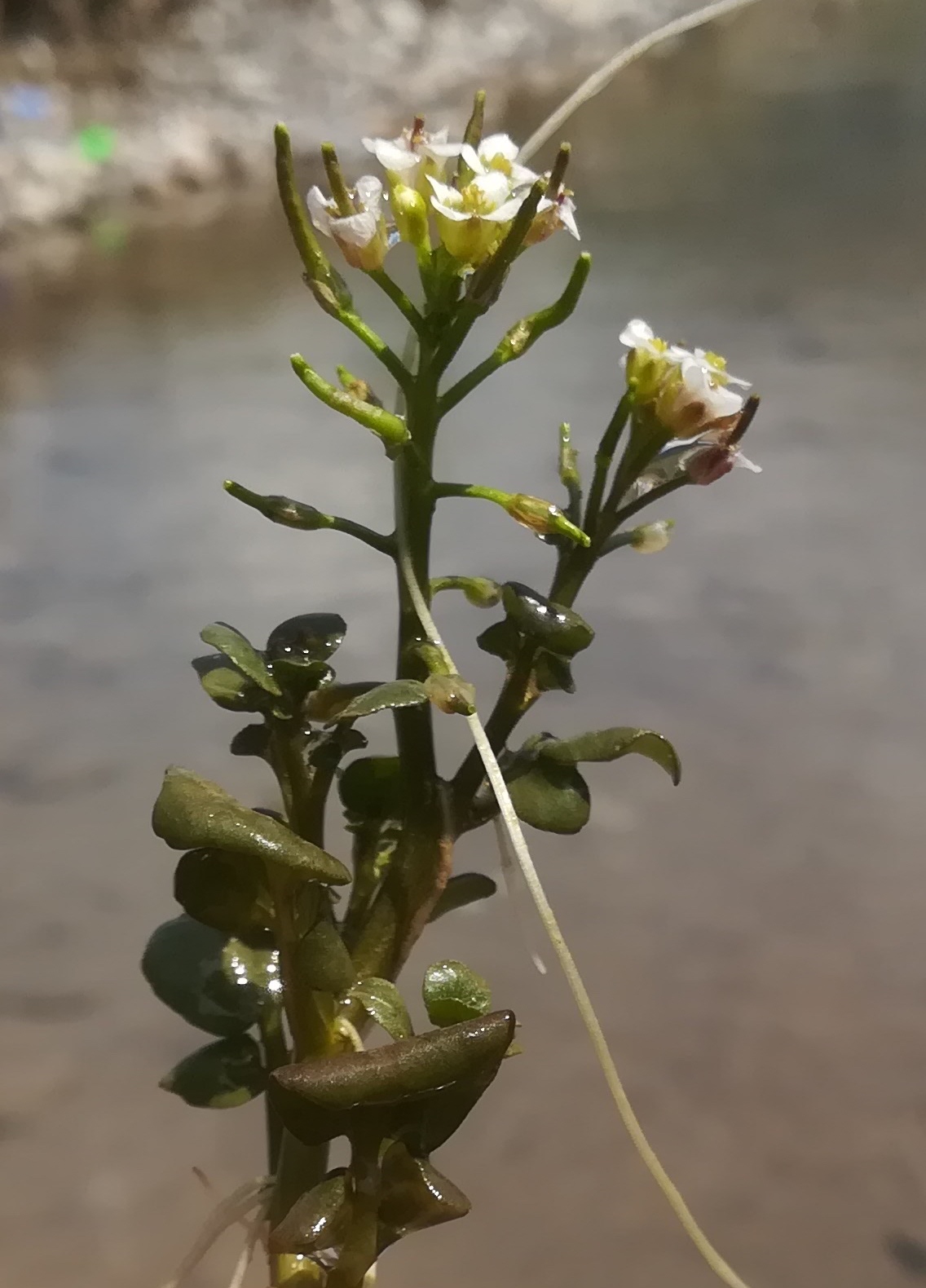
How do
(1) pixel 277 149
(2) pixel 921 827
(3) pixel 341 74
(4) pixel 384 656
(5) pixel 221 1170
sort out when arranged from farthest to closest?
(3) pixel 341 74, (4) pixel 384 656, (2) pixel 921 827, (5) pixel 221 1170, (1) pixel 277 149

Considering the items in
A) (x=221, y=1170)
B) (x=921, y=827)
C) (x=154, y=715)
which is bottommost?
(x=221, y=1170)

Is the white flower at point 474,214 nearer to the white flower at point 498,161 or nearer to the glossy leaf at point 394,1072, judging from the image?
the white flower at point 498,161

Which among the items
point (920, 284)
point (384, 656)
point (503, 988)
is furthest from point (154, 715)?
point (920, 284)

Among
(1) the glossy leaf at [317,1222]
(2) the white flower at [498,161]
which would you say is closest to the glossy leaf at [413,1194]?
(1) the glossy leaf at [317,1222]

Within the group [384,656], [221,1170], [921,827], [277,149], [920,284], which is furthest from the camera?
[920,284]

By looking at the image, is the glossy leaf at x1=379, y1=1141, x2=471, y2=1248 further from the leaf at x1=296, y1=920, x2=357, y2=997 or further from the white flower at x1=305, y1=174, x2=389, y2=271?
the white flower at x1=305, y1=174, x2=389, y2=271

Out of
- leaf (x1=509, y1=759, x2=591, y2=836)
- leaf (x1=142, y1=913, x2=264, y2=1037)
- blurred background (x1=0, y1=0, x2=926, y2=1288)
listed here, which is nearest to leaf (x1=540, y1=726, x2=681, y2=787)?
leaf (x1=509, y1=759, x2=591, y2=836)

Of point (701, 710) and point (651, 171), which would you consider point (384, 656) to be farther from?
point (651, 171)
